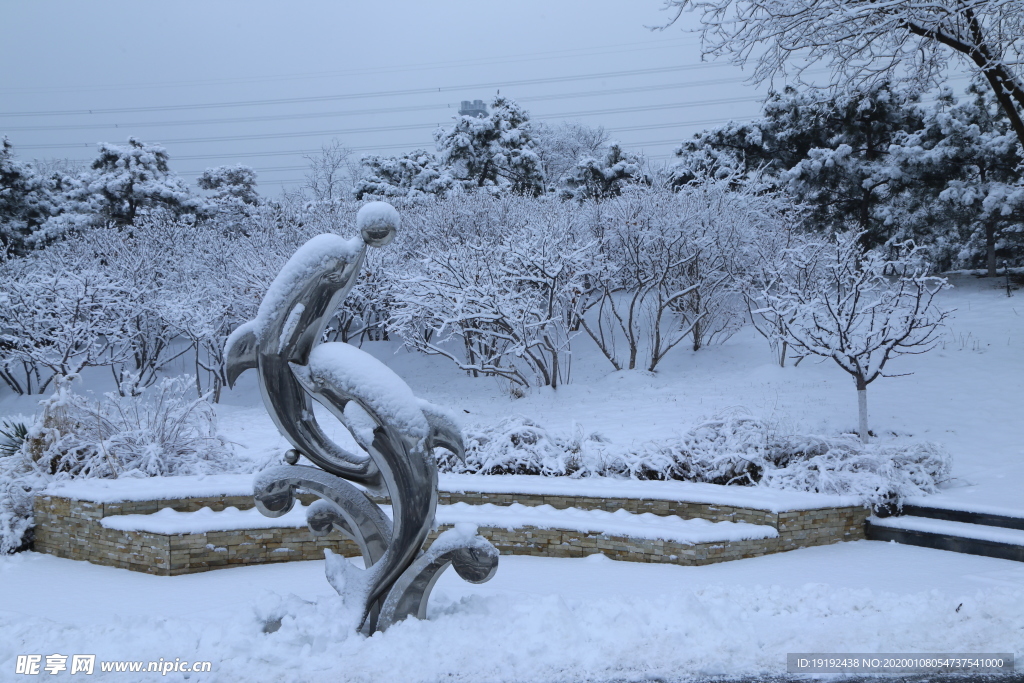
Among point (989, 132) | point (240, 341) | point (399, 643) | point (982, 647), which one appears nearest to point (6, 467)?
point (240, 341)

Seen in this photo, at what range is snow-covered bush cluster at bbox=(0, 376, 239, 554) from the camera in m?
7.38

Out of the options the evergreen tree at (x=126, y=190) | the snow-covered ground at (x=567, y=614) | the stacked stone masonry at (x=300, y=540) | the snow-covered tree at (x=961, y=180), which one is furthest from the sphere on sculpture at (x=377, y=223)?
the evergreen tree at (x=126, y=190)

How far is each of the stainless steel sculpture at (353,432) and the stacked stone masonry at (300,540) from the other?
212cm

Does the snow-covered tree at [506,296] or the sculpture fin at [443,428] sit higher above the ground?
the snow-covered tree at [506,296]

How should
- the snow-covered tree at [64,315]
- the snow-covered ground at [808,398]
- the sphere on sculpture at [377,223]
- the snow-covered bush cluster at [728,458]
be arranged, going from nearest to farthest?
the sphere on sculpture at [377,223] < the snow-covered bush cluster at [728,458] < the snow-covered ground at [808,398] < the snow-covered tree at [64,315]

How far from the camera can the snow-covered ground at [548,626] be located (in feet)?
12.9

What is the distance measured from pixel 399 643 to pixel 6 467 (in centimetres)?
536

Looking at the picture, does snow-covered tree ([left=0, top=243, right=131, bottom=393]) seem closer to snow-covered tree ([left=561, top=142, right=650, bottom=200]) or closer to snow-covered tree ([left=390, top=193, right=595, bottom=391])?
snow-covered tree ([left=390, top=193, right=595, bottom=391])

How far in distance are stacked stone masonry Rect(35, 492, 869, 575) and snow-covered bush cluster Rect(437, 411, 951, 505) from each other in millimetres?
641

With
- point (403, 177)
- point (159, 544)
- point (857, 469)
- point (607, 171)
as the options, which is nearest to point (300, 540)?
point (159, 544)

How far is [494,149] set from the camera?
25.8m

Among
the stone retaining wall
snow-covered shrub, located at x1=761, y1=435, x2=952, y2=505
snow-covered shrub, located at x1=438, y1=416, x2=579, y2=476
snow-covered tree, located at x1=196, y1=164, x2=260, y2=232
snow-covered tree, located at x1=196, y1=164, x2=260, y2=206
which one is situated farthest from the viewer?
snow-covered tree, located at x1=196, y1=164, x2=260, y2=206

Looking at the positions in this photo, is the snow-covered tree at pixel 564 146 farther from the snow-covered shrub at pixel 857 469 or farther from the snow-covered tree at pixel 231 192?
the snow-covered shrub at pixel 857 469

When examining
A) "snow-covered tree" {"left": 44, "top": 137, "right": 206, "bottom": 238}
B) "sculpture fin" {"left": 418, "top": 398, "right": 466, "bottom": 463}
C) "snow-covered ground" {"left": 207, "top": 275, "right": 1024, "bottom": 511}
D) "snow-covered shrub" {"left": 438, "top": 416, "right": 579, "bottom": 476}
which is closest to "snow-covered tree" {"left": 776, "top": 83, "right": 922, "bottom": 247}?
"snow-covered ground" {"left": 207, "top": 275, "right": 1024, "bottom": 511}
